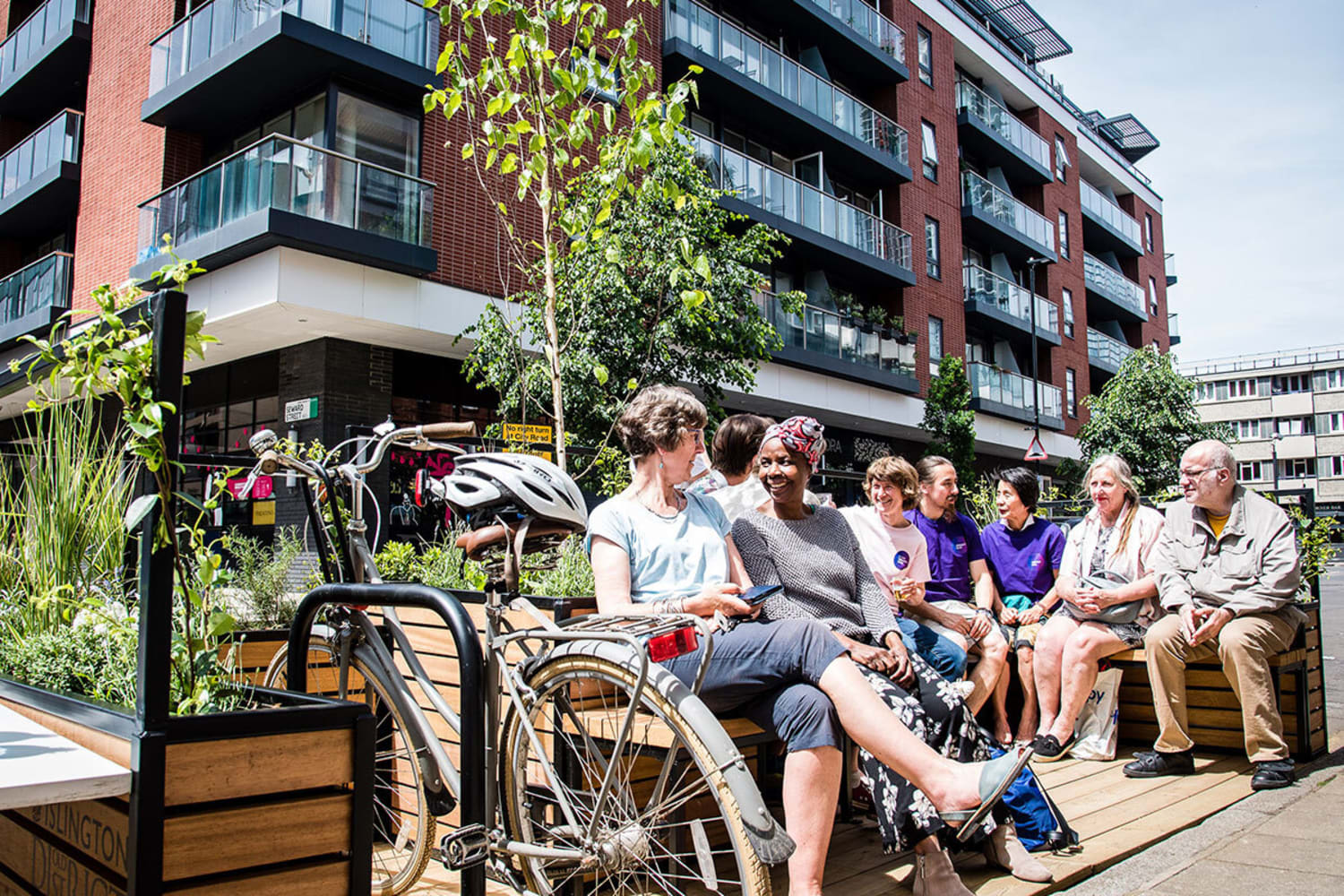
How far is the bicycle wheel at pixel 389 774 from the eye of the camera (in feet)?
9.76

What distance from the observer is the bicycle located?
2342 millimetres

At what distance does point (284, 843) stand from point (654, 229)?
9.81m

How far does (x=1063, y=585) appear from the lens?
5500 millimetres

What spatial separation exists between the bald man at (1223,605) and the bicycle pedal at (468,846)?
3.83m

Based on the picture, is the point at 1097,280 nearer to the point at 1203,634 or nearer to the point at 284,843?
the point at 1203,634

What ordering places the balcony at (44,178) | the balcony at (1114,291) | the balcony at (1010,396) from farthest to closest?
the balcony at (1114,291) < the balcony at (1010,396) < the balcony at (44,178)

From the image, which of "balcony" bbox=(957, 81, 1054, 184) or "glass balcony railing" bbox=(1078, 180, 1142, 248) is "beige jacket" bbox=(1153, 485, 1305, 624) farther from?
"glass balcony railing" bbox=(1078, 180, 1142, 248)

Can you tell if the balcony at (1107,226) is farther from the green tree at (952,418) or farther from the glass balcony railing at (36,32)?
the glass balcony railing at (36,32)

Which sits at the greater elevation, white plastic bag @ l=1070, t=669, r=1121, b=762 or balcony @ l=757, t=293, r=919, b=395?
balcony @ l=757, t=293, r=919, b=395

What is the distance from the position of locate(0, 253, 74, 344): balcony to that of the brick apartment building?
0.19 ft

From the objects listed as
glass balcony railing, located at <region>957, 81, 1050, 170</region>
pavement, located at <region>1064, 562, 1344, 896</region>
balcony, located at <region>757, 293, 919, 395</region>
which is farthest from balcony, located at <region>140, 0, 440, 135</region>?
glass balcony railing, located at <region>957, 81, 1050, 170</region>

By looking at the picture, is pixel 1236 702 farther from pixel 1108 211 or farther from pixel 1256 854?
pixel 1108 211

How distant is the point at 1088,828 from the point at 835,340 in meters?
18.6

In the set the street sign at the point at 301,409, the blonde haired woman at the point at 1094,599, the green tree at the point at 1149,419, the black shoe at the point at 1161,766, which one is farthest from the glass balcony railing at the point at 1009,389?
the black shoe at the point at 1161,766
